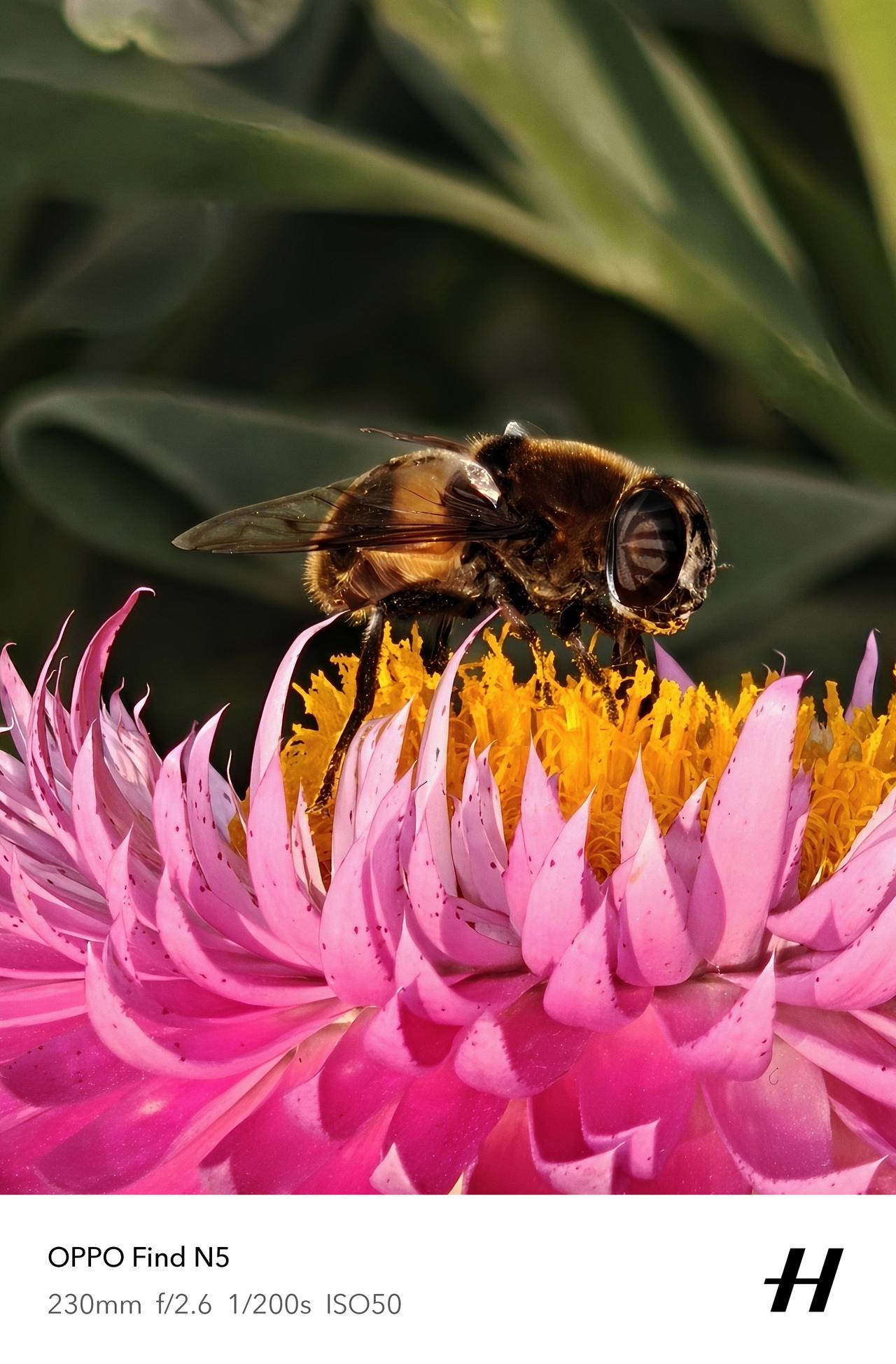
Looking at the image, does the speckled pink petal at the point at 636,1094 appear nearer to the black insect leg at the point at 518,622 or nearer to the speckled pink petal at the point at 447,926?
the speckled pink petal at the point at 447,926

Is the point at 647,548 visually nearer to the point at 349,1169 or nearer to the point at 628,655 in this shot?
the point at 628,655

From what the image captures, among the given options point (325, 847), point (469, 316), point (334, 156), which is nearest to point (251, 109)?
point (334, 156)

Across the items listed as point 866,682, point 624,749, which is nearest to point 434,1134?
point 624,749

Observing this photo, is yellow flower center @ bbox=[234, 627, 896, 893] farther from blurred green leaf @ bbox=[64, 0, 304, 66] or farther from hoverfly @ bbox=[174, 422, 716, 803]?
blurred green leaf @ bbox=[64, 0, 304, 66]

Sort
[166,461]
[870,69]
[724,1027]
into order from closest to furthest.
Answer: [724,1027], [870,69], [166,461]

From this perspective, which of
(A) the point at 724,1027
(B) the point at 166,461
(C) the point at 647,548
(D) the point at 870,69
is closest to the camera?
(A) the point at 724,1027

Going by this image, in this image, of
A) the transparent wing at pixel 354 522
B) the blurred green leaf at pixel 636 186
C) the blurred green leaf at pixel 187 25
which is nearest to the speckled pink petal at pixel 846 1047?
the transparent wing at pixel 354 522

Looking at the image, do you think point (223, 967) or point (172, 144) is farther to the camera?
point (172, 144)
